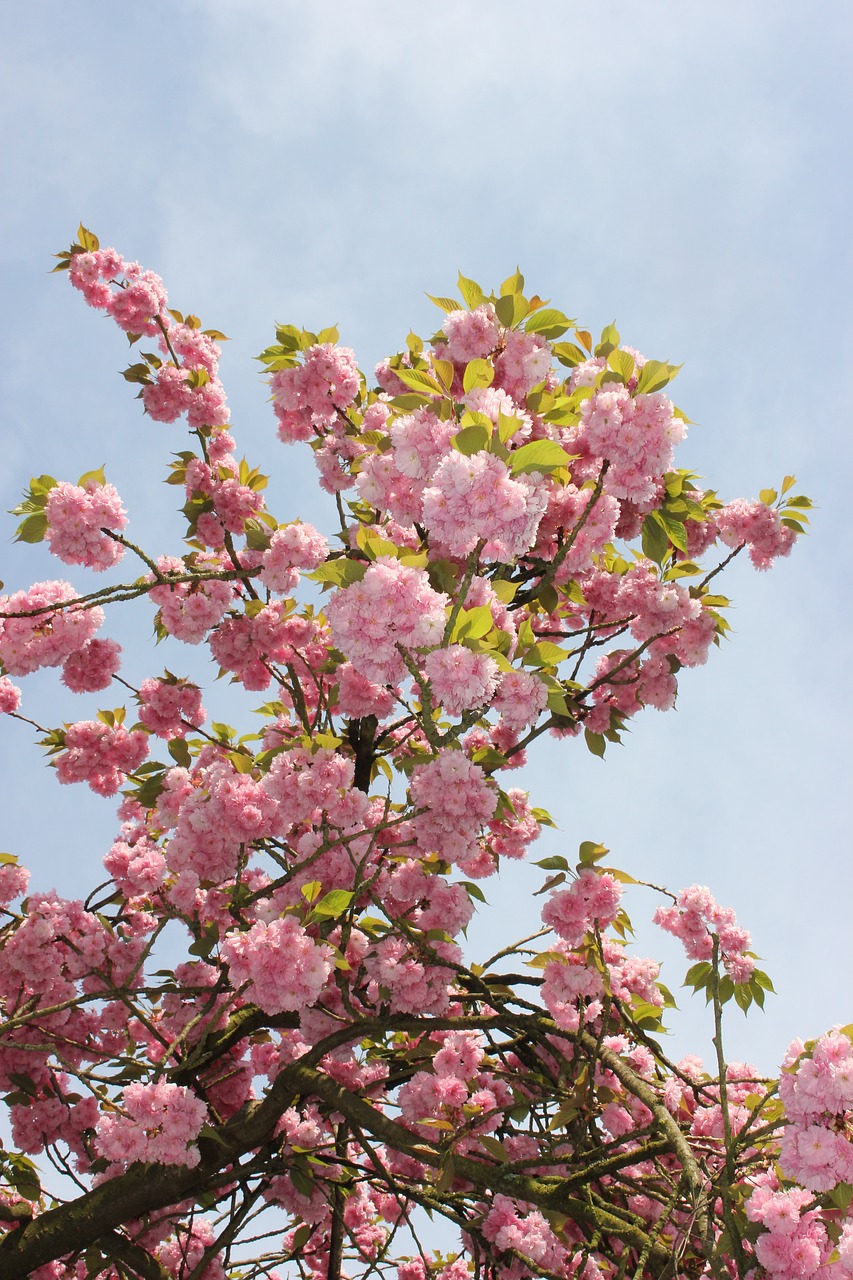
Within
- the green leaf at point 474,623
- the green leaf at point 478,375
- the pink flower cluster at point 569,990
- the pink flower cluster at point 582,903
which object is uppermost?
the green leaf at point 478,375

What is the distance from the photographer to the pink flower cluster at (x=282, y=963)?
3271mm

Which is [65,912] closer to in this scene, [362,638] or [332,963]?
[332,963]

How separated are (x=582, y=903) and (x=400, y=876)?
35.0 inches

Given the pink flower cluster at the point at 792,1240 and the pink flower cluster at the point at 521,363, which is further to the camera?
the pink flower cluster at the point at 521,363

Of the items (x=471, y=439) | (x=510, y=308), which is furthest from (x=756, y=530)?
(x=471, y=439)

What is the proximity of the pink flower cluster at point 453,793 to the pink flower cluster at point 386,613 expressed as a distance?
0.68m

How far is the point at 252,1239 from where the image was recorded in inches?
183

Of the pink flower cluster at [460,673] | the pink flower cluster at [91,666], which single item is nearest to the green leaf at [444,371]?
the pink flower cluster at [460,673]

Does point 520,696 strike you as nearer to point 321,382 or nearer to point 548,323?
point 548,323

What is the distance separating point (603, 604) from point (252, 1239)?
404cm

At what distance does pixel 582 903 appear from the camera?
4.12m

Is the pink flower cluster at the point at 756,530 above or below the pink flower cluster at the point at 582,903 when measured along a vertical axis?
above

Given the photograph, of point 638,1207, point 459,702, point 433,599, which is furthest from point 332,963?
point 638,1207

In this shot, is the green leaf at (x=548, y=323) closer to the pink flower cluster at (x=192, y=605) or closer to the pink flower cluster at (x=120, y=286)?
the pink flower cluster at (x=192, y=605)
